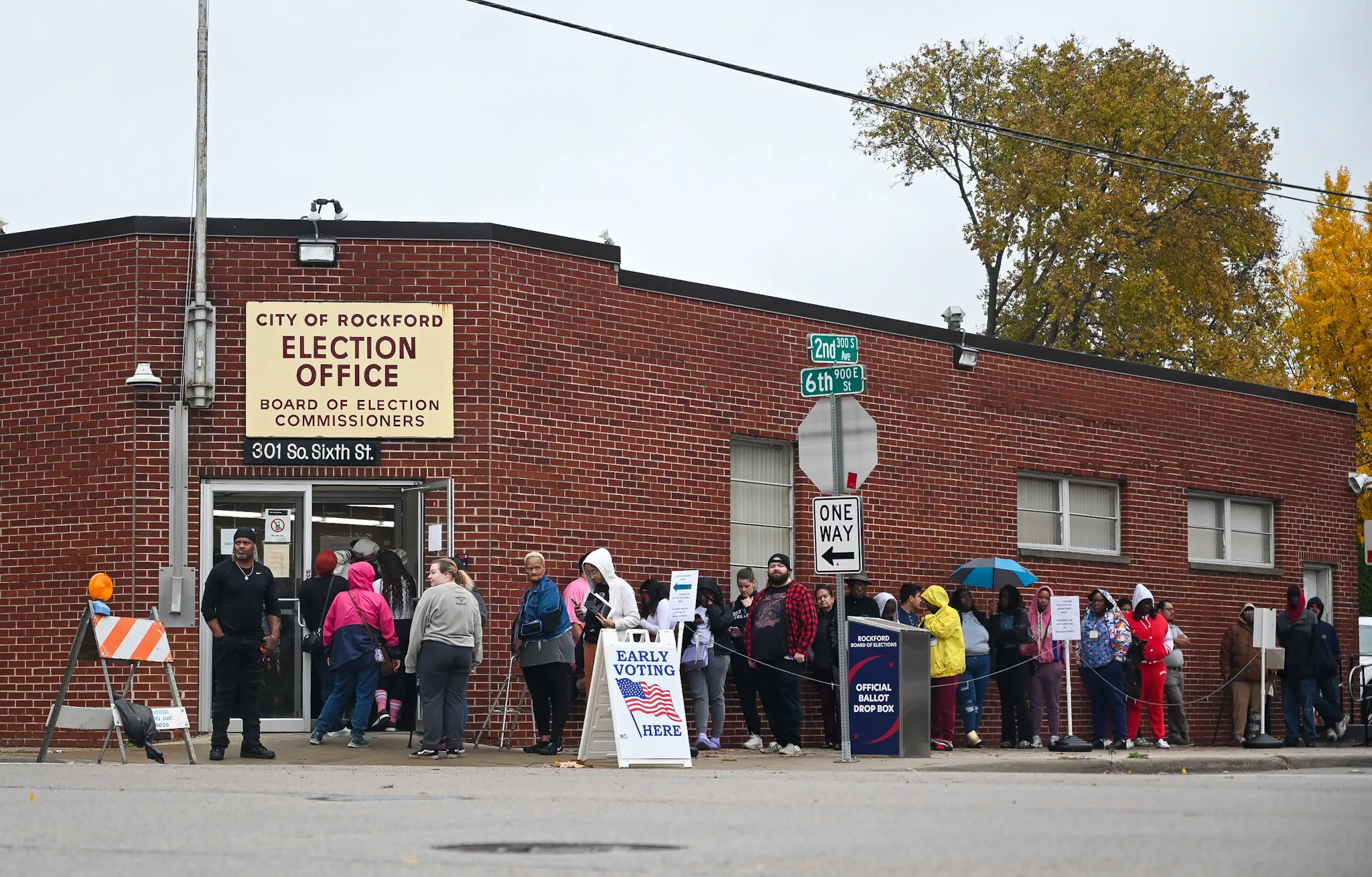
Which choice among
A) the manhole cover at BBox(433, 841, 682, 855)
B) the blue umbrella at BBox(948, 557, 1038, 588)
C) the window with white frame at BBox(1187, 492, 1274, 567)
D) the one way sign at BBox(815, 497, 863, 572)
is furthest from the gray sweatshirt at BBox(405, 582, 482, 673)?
the window with white frame at BBox(1187, 492, 1274, 567)

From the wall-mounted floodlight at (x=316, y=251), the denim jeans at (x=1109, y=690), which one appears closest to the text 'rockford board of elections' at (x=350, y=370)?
the wall-mounted floodlight at (x=316, y=251)

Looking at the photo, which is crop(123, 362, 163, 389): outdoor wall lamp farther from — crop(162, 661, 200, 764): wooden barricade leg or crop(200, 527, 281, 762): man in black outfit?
crop(162, 661, 200, 764): wooden barricade leg

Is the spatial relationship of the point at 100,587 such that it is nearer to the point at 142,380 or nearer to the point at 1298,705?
the point at 142,380

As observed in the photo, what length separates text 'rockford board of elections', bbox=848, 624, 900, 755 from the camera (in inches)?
682

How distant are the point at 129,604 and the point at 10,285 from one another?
12.3ft

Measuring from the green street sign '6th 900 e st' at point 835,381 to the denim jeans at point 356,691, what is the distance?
16.3 feet

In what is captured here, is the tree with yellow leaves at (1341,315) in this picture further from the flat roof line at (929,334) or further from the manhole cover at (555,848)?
the manhole cover at (555,848)

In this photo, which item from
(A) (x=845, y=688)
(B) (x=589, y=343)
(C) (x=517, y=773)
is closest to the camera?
(C) (x=517, y=773)

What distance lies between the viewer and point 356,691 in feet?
56.3

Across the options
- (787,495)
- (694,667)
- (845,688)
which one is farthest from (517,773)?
(787,495)

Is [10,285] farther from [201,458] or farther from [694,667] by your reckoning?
[694,667]

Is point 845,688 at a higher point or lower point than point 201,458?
lower

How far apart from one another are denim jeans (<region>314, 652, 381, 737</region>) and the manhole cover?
9499mm

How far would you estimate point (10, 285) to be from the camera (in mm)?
18641
